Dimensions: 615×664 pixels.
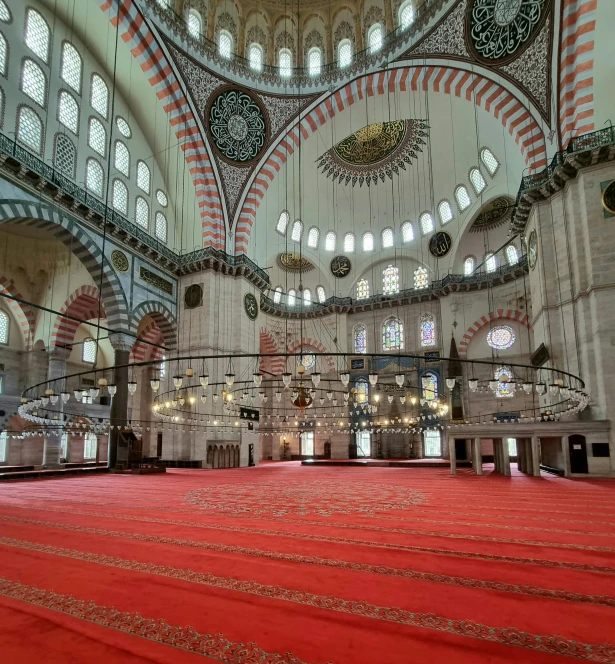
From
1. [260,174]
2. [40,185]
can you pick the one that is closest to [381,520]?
[40,185]

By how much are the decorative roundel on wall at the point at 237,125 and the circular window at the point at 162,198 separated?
2530 mm

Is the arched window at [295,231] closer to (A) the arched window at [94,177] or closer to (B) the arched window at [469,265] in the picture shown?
(B) the arched window at [469,265]

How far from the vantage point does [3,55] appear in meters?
11.4

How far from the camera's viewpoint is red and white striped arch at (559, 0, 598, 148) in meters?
11.0

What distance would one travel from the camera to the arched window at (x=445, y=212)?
68.0 feet

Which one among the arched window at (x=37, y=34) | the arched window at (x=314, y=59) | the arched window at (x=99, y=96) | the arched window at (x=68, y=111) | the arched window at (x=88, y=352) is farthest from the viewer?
the arched window at (x=88, y=352)

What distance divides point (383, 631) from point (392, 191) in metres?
21.6

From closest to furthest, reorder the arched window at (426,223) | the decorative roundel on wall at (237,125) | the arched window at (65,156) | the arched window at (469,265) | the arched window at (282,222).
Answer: the arched window at (65,156)
the decorative roundel on wall at (237,125)
the arched window at (469,265)
the arched window at (282,222)
the arched window at (426,223)

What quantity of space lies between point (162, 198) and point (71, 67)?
15.5 feet

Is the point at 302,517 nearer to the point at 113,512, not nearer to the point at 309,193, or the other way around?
the point at 113,512

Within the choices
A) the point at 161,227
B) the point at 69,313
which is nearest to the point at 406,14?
the point at 161,227

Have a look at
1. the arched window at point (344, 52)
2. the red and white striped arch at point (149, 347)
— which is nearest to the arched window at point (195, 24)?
the arched window at point (344, 52)

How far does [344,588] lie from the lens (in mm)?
2871

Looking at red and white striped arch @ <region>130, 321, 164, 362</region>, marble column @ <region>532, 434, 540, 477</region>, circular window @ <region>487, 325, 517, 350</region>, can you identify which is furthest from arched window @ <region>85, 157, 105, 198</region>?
circular window @ <region>487, 325, 517, 350</region>
